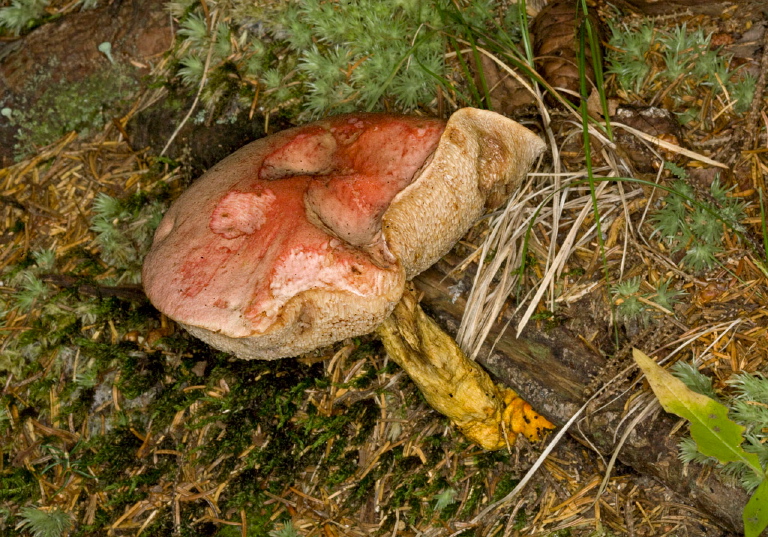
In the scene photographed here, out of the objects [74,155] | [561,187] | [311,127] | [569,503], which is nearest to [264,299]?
[311,127]

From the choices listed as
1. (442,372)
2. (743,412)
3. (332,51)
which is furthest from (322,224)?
(743,412)

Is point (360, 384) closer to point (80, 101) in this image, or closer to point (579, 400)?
point (579, 400)

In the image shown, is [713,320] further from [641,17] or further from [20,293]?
[20,293]

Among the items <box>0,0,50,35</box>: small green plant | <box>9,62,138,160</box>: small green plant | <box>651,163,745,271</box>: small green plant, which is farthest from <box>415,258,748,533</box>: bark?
<box>0,0,50,35</box>: small green plant

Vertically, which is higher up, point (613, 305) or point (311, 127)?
point (311, 127)

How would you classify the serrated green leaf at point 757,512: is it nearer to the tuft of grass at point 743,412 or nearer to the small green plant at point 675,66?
the tuft of grass at point 743,412

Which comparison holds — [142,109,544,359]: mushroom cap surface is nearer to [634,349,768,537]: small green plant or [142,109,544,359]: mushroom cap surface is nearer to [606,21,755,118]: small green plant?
[606,21,755,118]: small green plant

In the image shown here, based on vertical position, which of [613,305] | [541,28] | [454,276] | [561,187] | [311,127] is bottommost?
[613,305]
